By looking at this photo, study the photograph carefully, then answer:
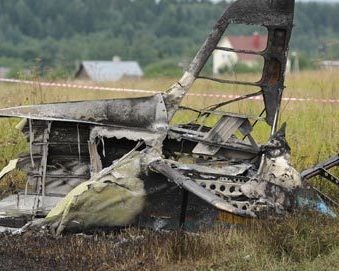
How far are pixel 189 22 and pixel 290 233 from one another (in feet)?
339

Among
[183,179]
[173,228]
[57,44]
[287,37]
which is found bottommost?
[57,44]

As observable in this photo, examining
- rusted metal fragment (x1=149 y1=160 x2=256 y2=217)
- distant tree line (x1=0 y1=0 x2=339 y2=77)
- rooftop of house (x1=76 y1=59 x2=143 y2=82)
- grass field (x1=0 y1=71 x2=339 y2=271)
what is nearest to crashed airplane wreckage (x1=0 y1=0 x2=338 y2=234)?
rusted metal fragment (x1=149 y1=160 x2=256 y2=217)

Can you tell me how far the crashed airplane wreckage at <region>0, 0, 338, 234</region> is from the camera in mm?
7305

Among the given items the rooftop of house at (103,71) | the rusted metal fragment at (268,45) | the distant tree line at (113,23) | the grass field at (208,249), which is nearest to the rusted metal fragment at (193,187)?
the grass field at (208,249)

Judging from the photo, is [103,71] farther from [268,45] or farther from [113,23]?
[113,23]

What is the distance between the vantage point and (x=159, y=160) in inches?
294

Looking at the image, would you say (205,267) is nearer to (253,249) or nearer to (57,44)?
(253,249)

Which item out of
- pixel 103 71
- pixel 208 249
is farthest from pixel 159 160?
pixel 103 71

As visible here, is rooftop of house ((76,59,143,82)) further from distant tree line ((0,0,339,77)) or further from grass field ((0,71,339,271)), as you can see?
distant tree line ((0,0,339,77))

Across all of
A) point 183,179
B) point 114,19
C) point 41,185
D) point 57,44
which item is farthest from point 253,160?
point 114,19

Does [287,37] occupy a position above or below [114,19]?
above

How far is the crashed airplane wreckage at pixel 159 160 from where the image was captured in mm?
7305

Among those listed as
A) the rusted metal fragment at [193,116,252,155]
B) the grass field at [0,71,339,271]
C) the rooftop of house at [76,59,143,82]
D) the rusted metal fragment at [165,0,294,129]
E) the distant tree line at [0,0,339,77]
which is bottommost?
the distant tree line at [0,0,339,77]

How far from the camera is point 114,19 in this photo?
114 m
